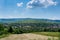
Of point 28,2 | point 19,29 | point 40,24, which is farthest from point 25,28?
point 28,2

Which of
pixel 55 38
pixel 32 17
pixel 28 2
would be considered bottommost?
pixel 55 38

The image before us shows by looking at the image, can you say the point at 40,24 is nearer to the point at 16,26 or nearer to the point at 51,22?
the point at 51,22

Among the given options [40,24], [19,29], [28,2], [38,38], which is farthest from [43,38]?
[28,2]

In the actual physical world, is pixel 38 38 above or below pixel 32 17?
below

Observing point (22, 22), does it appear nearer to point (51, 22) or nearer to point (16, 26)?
point (16, 26)

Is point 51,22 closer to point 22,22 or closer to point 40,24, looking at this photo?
point 40,24

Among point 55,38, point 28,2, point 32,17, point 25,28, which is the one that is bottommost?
point 55,38

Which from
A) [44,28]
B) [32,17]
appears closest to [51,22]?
[44,28]

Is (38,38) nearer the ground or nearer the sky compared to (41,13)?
nearer the ground
